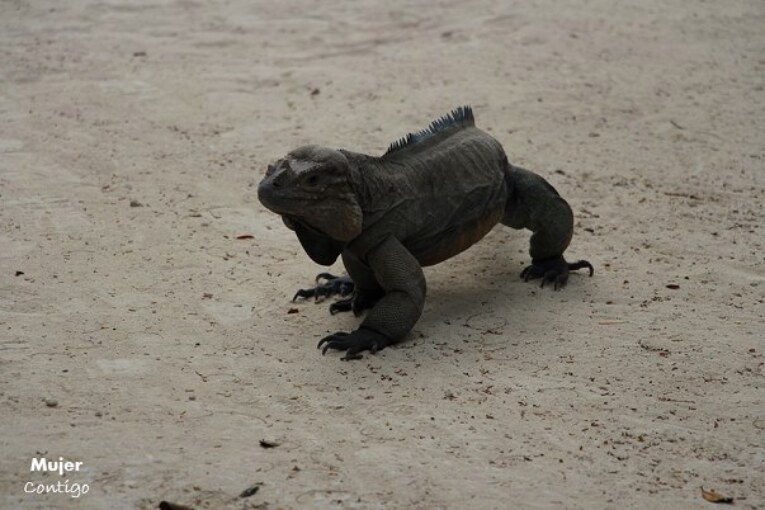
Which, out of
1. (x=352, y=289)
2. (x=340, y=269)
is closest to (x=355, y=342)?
(x=352, y=289)

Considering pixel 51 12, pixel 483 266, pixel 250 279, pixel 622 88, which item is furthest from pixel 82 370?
pixel 51 12

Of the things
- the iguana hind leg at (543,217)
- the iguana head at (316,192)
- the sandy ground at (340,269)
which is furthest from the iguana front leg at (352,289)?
the iguana hind leg at (543,217)

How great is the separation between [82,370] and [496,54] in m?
6.99

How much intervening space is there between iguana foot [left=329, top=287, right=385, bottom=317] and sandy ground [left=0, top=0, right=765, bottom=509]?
0.33 feet

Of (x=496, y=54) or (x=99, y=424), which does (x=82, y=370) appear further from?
(x=496, y=54)

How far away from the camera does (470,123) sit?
24.3 ft

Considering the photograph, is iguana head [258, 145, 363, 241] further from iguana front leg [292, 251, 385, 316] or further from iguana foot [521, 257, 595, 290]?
iguana foot [521, 257, 595, 290]

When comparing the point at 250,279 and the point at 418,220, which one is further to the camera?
the point at 250,279

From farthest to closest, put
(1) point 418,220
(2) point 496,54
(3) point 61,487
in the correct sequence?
(2) point 496,54, (1) point 418,220, (3) point 61,487

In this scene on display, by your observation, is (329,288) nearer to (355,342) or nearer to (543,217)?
(355,342)

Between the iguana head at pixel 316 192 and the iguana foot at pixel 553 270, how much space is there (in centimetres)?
162

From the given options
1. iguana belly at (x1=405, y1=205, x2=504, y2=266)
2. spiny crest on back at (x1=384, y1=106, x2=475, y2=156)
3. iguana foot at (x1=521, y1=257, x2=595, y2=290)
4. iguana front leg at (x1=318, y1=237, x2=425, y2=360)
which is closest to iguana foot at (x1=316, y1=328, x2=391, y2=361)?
iguana front leg at (x1=318, y1=237, x2=425, y2=360)

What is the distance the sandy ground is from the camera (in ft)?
16.7

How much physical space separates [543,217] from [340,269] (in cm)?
154
